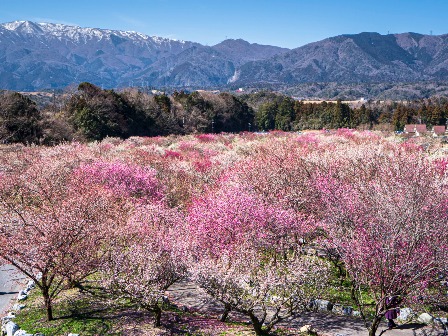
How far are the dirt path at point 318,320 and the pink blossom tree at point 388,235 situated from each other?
0.54 meters

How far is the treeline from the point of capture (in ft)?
140

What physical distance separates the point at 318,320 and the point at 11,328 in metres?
9.08

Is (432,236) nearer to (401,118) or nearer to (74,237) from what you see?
(74,237)

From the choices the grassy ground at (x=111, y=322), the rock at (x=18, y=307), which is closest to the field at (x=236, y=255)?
the grassy ground at (x=111, y=322)

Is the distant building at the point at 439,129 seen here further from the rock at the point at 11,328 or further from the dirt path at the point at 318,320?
the rock at the point at 11,328

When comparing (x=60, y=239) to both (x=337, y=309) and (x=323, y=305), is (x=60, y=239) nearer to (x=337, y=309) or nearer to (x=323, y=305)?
(x=323, y=305)

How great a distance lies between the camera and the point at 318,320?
12.1 metres

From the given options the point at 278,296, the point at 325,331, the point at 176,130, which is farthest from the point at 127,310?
the point at 176,130

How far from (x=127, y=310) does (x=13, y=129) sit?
3589 centimetres

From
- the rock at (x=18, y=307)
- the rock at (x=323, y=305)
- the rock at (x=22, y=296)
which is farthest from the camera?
the rock at (x=22, y=296)

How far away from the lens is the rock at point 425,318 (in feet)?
37.7

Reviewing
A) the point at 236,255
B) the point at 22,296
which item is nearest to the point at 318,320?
the point at 236,255

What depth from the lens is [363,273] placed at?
9859mm

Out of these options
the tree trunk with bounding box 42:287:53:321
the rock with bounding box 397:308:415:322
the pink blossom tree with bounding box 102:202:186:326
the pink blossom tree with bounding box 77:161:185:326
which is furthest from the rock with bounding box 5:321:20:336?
the rock with bounding box 397:308:415:322
